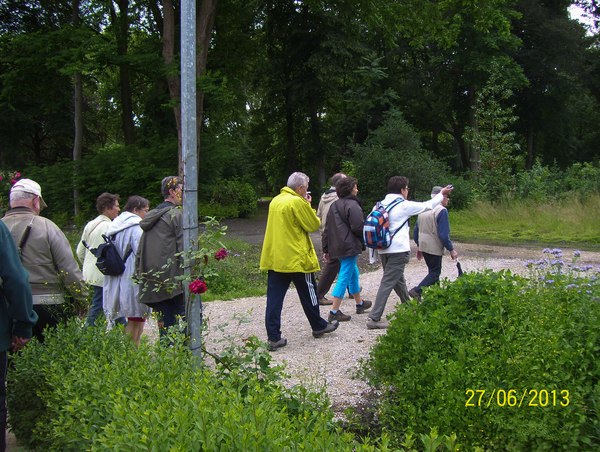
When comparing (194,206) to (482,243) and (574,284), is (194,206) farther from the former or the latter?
(482,243)

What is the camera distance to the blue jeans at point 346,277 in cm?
643

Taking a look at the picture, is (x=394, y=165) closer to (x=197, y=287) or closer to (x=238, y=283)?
(x=238, y=283)

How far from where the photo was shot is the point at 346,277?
6504mm

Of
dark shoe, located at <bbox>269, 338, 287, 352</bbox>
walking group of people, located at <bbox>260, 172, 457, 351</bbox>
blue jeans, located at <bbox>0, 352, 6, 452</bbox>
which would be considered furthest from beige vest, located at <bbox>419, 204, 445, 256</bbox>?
blue jeans, located at <bbox>0, 352, 6, 452</bbox>

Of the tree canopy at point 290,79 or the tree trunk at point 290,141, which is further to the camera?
the tree trunk at point 290,141

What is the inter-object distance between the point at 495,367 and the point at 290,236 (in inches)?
108

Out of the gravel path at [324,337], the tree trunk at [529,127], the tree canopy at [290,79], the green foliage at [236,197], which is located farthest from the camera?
the tree trunk at [529,127]

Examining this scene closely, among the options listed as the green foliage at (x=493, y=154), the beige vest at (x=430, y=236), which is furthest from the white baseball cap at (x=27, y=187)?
the green foliage at (x=493, y=154)

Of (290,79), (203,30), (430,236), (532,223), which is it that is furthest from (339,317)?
(290,79)

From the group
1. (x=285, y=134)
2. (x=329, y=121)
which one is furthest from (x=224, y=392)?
(x=329, y=121)

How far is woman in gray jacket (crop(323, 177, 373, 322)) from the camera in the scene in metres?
6.44

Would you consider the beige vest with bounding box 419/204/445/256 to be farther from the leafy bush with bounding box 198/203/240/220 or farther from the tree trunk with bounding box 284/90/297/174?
the tree trunk with bounding box 284/90/297/174

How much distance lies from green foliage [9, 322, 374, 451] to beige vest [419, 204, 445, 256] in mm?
4272
